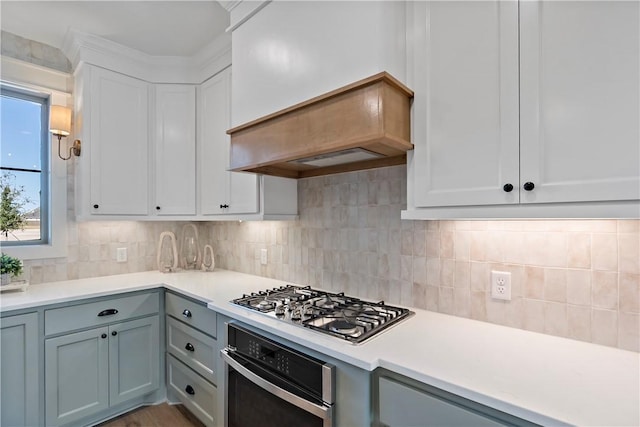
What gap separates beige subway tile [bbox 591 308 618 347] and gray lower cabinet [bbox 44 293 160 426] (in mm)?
2414

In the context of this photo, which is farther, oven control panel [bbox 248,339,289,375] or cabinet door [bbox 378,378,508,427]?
oven control panel [bbox 248,339,289,375]

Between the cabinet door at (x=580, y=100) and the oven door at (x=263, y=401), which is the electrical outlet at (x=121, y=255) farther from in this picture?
the cabinet door at (x=580, y=100)

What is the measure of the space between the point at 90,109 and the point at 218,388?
2.03 metres

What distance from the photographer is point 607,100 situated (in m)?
0.90

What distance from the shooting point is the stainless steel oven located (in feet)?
3.95

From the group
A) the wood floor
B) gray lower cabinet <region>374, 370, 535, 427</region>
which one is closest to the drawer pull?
the wood floor

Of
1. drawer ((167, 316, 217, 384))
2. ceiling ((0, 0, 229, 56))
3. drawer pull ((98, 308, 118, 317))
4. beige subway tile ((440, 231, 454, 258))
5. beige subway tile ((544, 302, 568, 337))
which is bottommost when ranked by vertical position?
drawer ((167, 316, 217, 384))

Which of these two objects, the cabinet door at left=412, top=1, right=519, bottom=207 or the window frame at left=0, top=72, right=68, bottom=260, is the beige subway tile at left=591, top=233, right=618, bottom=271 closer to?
the cabinet door at left=412, top=1, right=519, bottom=207

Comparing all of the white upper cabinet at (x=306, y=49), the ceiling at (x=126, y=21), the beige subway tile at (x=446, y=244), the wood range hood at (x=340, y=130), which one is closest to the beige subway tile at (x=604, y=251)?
the beige subway tile at (x=446, y=244)

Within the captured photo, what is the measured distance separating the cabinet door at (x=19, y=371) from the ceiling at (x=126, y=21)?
5.94 ft

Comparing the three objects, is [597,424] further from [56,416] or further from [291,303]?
[56,416]

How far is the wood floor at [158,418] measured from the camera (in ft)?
6.95

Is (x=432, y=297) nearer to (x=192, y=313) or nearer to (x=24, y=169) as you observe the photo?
(x=192, y=313)

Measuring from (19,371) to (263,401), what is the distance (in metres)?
1.44
